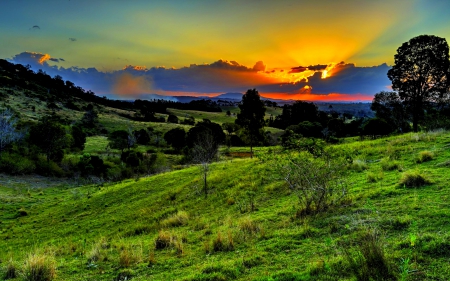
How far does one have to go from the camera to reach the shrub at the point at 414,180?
11.2 m

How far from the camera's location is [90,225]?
835 inches

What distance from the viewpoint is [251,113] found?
4028cm

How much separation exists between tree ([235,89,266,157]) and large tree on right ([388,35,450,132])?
1922cm

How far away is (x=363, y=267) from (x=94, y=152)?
78.7 metres

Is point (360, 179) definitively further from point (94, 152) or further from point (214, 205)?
point (94, 152)

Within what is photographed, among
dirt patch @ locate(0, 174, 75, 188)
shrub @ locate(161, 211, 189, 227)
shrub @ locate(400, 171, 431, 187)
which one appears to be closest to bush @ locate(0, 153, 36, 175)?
dirt patch @ locate(0, 174, 75, 188)

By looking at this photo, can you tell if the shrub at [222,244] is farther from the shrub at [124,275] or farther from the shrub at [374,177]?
the shrub at [374,177]

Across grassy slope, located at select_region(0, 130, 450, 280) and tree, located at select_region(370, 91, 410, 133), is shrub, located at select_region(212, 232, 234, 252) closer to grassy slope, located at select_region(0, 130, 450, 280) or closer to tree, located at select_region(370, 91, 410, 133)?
grassy slope, located at select_region(0, 130, 450, 280)

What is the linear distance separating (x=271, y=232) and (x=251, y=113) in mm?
31228

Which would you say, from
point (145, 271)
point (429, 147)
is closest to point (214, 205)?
point (145, 271)

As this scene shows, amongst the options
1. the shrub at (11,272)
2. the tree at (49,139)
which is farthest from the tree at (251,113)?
the tree at (49,139)

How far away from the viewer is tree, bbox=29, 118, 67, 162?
59.6 meters

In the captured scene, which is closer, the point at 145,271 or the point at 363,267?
the point at 363,267

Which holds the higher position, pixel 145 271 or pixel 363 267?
pixel 363 267
